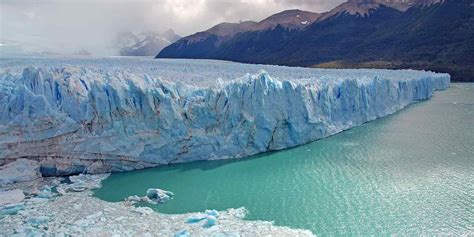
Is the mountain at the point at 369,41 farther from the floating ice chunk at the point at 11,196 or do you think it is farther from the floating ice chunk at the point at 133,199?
the floating ice chunk at the point at 11,196

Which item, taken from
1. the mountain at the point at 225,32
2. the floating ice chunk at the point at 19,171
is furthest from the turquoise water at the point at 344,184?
the mountain at the point at 225,32

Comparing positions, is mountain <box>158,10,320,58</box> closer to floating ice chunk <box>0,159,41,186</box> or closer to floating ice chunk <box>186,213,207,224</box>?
floating ice chunk <box>0,159,41,186</box>

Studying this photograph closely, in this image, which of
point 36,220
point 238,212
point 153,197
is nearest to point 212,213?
point 238,212

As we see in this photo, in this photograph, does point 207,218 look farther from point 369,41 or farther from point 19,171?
point 369,41

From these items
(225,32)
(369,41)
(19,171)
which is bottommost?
(19,171)

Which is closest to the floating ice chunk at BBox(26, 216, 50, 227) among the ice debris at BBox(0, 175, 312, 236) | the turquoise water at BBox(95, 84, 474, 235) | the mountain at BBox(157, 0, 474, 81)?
the ice debris at BBox(0, 175, 312, 236)

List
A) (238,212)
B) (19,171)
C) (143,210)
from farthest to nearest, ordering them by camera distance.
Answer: (19,171)
(143,210)
(238,212)

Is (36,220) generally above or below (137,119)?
below
